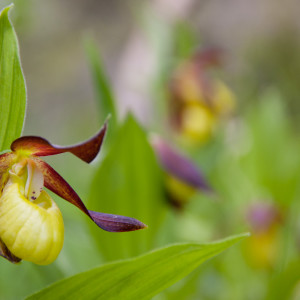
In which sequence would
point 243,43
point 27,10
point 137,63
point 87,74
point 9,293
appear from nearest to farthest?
point 9,293 < point 27,10 < point 137,63 < point 243,43 < point 87,74

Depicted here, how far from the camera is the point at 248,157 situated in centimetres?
180

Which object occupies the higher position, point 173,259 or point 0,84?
point 0,84

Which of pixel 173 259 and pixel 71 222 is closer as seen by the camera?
pixel 173 259

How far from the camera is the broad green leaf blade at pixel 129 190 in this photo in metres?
0.98

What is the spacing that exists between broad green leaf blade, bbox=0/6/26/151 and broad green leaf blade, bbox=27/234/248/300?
0.64 feet

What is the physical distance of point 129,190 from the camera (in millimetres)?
1035

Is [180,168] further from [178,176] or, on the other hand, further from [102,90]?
[102,90]

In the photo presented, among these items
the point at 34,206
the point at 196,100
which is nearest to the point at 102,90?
the point at 34,206

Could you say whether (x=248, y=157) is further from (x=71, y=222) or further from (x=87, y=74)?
(x=87, y=74)

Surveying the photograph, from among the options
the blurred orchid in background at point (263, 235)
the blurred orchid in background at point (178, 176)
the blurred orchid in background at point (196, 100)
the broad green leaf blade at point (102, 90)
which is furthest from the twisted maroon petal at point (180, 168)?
the blurred orchid in background at point (196, 100)

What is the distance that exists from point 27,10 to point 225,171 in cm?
84

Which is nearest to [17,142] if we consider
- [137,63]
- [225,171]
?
[225,171]

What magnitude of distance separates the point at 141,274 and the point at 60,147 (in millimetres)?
179

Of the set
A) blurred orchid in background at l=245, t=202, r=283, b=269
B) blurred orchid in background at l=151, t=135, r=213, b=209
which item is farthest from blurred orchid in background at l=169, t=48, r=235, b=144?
blurred orchid in background at l=151, t=135, r=213, b=209
